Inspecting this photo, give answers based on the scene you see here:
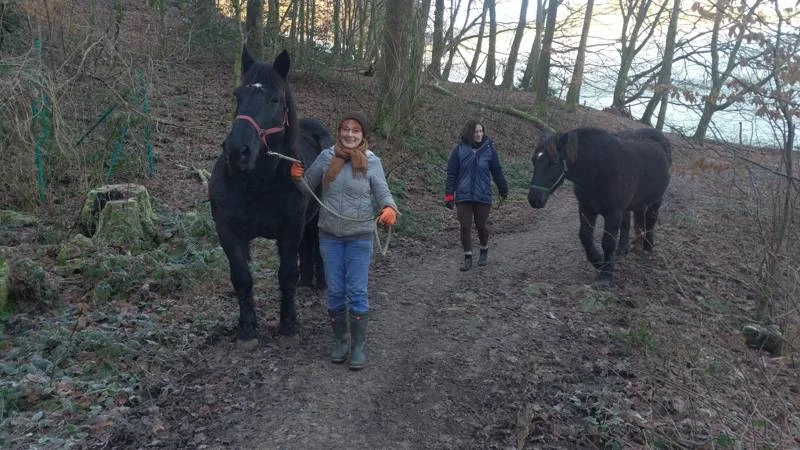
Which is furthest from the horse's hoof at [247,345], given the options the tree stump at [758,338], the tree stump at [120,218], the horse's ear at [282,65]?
the tree stump at [758,338]

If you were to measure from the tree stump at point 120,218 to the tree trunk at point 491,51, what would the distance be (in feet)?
60.8

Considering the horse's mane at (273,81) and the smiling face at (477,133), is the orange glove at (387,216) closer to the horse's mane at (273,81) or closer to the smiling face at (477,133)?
the horse's mane at (273,81)

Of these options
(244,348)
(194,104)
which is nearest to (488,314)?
(244,348)

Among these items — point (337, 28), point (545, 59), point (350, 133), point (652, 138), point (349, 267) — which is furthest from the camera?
point (545, 59)

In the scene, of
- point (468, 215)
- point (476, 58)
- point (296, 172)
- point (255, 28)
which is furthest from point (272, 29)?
point (476, 58)

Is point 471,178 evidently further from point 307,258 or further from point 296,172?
point 296,172

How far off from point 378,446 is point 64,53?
750 cm

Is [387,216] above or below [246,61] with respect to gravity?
below

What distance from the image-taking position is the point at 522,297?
677cm

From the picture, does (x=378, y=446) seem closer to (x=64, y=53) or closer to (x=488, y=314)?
(x=488, y=314)

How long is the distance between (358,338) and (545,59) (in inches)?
658

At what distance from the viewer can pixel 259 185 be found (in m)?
4.71

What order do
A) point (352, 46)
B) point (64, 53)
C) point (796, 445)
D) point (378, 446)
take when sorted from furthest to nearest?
point (352, 46), point (64, 53), point (378, 446), point (796, 445)

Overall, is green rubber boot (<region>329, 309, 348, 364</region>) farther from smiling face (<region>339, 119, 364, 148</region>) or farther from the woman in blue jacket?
the woman in blue jacket
